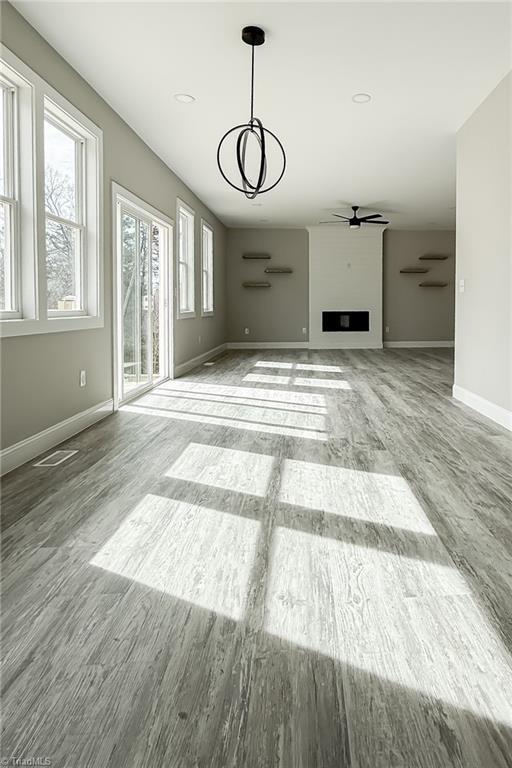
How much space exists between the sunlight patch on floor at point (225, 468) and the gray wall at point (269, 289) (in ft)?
30.5

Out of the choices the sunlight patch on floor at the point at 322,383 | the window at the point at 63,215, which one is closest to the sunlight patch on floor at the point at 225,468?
the window at the point at 63,215

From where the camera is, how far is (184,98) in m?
5.13

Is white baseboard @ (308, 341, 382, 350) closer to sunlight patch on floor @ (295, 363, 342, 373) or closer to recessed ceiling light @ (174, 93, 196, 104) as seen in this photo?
sunlight patch on floor @ (295, 363, 342, 373)

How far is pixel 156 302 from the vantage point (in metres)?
7.36

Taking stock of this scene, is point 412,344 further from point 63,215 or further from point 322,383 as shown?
point 63,215

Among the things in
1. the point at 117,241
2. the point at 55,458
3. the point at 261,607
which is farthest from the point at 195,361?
the point at 261,607

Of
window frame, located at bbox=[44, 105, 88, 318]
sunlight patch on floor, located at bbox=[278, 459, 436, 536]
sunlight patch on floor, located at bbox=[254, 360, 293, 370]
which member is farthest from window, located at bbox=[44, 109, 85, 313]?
sunlight patch on floor, located at bbox=[254, 360, 293, 370]

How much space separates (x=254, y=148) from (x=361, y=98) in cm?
195

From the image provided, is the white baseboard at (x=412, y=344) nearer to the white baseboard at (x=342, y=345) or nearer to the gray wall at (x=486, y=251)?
the white baseboard at (x=342, y=345)

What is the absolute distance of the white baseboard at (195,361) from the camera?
8084 millimetres

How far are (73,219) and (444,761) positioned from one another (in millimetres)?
4370

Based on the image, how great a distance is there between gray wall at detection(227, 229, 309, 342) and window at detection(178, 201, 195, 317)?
3834 millimetres

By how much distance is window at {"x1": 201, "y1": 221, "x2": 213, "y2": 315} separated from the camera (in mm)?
10273

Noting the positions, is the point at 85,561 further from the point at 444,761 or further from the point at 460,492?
the point at 460,492
